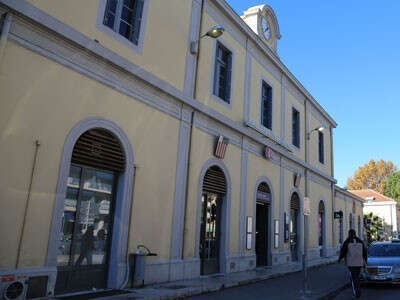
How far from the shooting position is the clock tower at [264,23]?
54.8 ft

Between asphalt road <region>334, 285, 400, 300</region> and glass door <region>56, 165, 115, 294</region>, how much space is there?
6.25 metres

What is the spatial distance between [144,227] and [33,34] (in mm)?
4846

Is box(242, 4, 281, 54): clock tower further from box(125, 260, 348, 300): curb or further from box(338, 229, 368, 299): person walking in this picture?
box(125, 260, 348, 300): curb

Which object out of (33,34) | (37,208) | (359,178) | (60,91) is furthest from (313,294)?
(359,178)

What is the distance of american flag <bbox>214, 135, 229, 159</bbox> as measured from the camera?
487 inches

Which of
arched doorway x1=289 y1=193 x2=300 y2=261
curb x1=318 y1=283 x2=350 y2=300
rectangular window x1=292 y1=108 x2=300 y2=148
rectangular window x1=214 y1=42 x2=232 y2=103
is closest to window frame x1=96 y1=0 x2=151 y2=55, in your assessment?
rectangular window x1=214 y1=42 x2=232 y2=103

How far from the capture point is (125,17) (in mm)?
9664

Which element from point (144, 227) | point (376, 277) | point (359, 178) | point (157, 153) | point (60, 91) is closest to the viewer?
point (60, 91)

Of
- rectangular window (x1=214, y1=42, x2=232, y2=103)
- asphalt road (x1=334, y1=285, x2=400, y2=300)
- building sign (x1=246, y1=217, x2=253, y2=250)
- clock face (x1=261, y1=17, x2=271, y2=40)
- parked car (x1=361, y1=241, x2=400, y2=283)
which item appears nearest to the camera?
asphalt road (x1=334, y1=285, x2=400, y2=300)

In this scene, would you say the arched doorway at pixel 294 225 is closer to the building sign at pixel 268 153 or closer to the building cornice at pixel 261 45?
the building sign at pixel 268 153

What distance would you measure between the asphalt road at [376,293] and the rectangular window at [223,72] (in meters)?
7.01

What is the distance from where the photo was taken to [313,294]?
10.1 m

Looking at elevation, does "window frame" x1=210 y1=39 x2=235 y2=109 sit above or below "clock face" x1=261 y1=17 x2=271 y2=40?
below

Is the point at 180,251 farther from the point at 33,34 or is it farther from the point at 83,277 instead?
the point at 33,34
